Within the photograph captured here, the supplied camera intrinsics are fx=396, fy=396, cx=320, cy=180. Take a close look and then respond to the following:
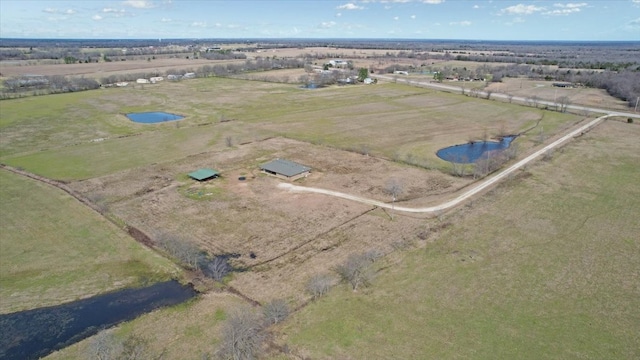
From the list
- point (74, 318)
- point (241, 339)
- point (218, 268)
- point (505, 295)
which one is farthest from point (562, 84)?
point (74, 318)

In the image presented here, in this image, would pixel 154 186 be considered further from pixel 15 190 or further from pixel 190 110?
pixel 190 110

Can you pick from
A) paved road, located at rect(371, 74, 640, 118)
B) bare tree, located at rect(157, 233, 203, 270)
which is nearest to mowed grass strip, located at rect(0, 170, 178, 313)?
bare tree, located at rect(157, 233, 203, 270)

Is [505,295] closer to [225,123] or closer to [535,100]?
[225,123]

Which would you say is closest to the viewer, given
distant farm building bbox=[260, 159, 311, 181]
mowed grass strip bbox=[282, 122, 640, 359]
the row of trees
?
mowed grass strip bbox=[282, 122, 640, 359]

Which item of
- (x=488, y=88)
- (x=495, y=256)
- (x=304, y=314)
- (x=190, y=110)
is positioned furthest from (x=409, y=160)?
(x=488, y=88)

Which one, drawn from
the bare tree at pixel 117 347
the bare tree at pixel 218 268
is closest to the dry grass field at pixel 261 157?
the bare tree at pixel 218 268

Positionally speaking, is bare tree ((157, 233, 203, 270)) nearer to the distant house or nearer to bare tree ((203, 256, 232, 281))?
bare tree ((203, 256, 232, 281))
